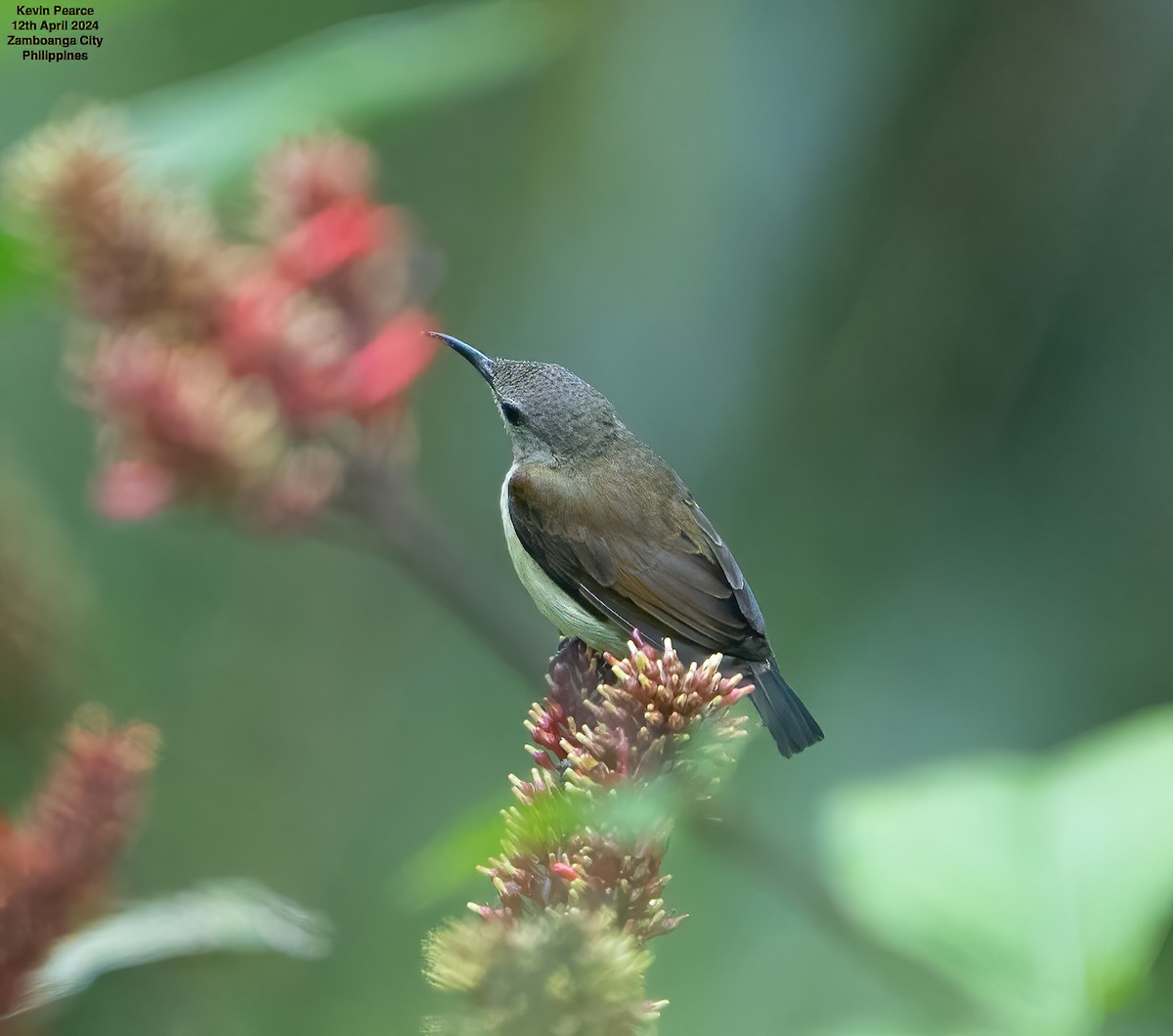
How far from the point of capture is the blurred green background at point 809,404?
14.8 feet

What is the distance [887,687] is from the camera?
4828mm

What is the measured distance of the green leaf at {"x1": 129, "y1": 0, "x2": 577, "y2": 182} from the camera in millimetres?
2713

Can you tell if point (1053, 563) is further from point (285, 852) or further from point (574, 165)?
point (285, 852)

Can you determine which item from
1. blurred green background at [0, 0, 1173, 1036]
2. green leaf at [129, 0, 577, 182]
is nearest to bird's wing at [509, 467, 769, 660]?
blurred green background at [0, 0, 1173, 1036]

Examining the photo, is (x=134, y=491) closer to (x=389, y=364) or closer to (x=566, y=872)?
(x=389, y=364)

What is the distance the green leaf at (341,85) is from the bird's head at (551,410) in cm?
109

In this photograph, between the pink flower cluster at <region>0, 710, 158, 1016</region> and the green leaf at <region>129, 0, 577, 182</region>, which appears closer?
the pink flower cluster at <region>0, 710, 158, 1016</region>

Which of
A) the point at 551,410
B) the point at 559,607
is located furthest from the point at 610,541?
the point at 551,410

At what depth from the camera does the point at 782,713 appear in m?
3.12

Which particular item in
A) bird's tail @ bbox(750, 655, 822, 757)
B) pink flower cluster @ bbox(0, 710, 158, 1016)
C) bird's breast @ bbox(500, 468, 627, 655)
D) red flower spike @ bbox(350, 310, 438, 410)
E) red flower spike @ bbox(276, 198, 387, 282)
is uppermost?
red flower spike @ bbox(276, 198, 387, 282)

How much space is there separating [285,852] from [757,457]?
8.12 ft

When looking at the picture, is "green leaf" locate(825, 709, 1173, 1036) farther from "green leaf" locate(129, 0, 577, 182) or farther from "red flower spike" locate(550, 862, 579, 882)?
"green leaf" locate(129, 0, 577, 182)

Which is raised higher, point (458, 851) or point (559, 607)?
point (559, 607)

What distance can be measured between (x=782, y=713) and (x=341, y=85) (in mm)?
1627
